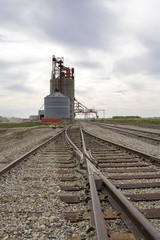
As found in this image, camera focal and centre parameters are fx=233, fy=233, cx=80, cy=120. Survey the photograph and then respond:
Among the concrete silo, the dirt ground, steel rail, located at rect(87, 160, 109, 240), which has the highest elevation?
the concrete silo

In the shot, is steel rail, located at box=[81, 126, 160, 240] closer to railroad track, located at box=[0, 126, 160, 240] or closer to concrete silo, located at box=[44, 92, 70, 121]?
railroad track, located at box=[0, 126, 160, 240]

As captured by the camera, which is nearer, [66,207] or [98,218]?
[98,218]

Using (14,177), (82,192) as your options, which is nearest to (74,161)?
(14,177)

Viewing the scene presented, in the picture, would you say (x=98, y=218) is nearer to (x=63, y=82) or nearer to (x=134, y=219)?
(x=134, y=219)

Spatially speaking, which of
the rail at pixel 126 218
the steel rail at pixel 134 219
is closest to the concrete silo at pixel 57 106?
the rail at pixel 126 218

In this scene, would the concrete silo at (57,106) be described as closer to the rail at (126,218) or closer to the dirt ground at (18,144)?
the dirt ground at (18,144)

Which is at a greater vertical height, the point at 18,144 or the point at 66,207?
the point at 66,207

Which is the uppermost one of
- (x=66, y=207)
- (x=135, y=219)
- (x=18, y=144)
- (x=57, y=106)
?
(x=57, y=106)

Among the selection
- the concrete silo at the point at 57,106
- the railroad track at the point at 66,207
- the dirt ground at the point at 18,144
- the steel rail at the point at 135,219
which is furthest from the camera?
the concrete silo at the point at 57,106

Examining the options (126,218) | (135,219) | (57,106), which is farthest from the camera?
(57,106)

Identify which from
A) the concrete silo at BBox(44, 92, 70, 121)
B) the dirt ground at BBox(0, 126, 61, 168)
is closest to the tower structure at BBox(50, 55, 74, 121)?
the concrete silo at BBox(44, 92, 70, 121)

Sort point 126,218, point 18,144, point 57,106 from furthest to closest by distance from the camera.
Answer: point 57,106, point 18,144, point 126,218

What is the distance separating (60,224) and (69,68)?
8843 cm

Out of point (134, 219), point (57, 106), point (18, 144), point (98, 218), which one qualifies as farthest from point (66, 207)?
point (57, 106)
